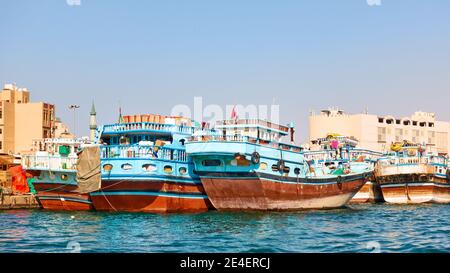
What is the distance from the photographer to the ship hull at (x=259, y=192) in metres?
39.5

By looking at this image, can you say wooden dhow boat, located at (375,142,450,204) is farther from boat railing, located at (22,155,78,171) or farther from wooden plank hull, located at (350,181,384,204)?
boat railing, located at (22,155,78,171)

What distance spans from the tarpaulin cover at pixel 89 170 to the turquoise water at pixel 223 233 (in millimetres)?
→ 3232

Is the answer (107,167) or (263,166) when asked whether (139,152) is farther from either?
(263,166)

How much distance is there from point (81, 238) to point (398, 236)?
1356 cm

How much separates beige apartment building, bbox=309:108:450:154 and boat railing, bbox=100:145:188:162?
163ft

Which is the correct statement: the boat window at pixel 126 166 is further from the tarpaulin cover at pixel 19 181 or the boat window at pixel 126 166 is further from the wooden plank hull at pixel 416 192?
the wooden plank hull at pixel 416 192

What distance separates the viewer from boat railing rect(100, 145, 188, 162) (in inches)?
1607

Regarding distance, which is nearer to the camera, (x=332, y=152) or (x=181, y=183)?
(x=181, y=183)

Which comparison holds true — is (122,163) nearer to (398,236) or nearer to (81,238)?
(81,238)

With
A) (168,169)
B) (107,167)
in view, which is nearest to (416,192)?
(168,169)

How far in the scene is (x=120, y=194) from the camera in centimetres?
4034

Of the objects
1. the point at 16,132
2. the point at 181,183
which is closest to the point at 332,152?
the point at 181,183

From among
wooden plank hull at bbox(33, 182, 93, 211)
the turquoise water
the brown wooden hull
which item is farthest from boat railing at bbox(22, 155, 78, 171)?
the brown wooden hull
